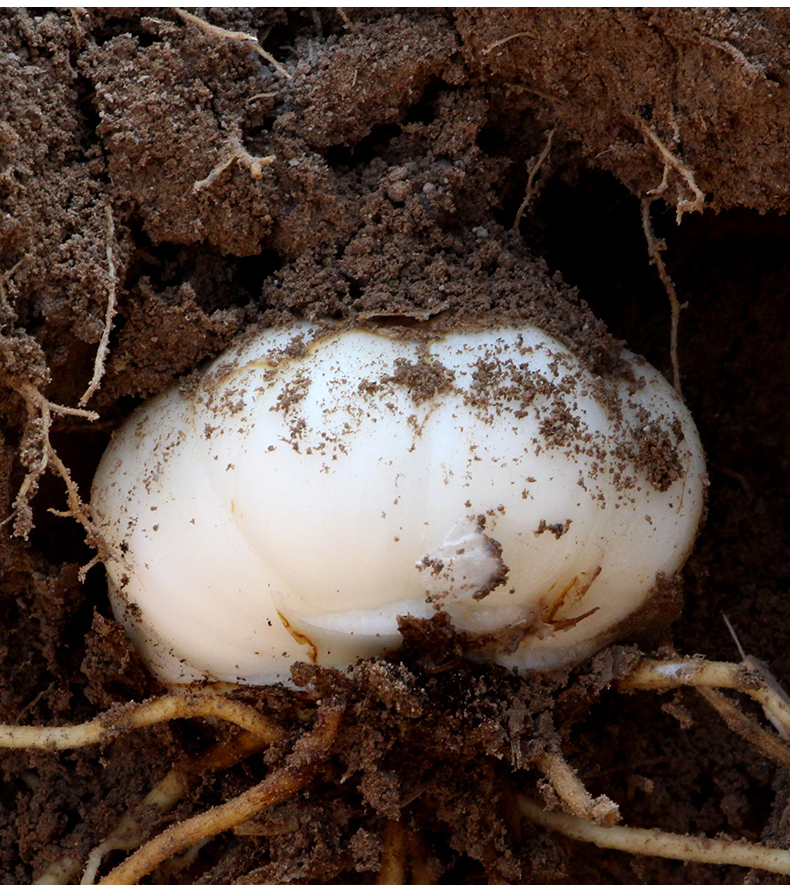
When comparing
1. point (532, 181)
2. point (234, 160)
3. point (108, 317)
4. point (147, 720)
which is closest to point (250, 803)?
point (147, 720)

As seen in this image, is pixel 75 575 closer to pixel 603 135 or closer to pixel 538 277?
pixel 538 277

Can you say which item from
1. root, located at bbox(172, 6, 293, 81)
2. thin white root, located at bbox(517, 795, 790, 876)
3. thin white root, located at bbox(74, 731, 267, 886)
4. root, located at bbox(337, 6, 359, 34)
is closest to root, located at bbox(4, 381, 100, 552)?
thin white root, located at bbox(74, 731, 267, 886)

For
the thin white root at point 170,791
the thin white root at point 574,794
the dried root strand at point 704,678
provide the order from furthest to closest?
the thin white root at point 170,791
the dried root strand at point 704,678
the thin white root at point 574,794

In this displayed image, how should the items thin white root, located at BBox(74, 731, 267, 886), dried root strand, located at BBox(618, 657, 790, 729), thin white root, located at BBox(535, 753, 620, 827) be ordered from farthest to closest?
1. thin white root, located at BBox(74, 731, 267, 886)
2. dried root strand, located at BBox(618, 657, 790, 729)
3. thin white root, located at BBox(535, 753, 620, 827)

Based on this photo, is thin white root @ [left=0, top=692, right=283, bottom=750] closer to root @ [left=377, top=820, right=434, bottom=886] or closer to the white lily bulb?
the white lily bulb

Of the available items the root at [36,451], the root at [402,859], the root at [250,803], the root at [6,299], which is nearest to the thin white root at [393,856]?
the root at [402,859]

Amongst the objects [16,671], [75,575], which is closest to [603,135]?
[75,575]

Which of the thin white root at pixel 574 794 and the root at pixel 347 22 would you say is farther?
the root at pixel 347 22

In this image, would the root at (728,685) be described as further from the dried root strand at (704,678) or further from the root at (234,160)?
the root at (234,160)
